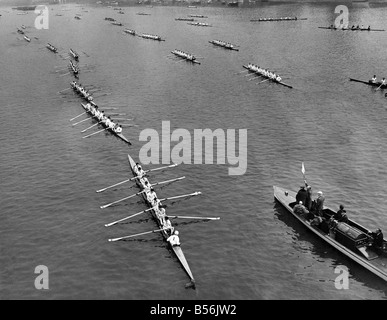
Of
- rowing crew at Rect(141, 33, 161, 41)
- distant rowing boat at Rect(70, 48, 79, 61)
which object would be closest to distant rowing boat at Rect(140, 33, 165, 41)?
rowing crew at Rect(141, 33, 161, 41)

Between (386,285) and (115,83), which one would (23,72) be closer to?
(115,83)

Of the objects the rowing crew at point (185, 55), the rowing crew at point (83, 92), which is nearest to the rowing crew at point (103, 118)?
the rowing crew at point (83, 92)

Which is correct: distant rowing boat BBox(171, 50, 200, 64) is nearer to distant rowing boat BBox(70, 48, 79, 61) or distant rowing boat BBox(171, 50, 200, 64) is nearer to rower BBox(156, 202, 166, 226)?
distant rowing boat BBox(70, 48, 79, 61)

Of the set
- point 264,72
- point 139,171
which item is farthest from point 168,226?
point 264,72

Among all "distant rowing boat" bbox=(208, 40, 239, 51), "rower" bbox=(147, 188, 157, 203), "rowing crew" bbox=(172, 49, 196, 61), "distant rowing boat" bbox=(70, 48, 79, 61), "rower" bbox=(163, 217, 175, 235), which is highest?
"distant rowing boat" bbox=(208, 40, 239, 51)

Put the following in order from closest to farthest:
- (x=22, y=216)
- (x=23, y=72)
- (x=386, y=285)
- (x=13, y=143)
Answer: (x=386, y=285)
(x=22, y=216)
(x=13, y=143)
(x=23, y=72)

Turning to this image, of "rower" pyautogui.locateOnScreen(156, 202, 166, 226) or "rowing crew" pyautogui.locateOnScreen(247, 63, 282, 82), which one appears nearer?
"rower" pyautogui.locateOnScreen(156, 202, 166, 226)
